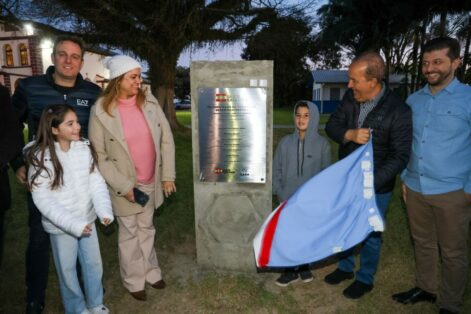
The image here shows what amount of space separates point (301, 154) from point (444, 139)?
48.8 inches

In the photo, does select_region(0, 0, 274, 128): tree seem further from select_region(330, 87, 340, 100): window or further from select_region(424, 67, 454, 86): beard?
select_region(330, 87, 340, 100): window

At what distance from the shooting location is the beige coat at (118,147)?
119 inches

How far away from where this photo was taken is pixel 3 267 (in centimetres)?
405

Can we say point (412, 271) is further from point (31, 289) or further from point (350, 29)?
point (350, 29)

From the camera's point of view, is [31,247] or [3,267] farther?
[3,267]

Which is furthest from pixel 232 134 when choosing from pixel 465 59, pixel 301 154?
pixel 465 59

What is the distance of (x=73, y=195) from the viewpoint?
8.74ft

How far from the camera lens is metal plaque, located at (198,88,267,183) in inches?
135

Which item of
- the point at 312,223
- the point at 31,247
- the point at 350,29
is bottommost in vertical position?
the point at 31,247

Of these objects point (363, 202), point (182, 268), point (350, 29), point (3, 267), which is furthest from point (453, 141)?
point (350, 29)

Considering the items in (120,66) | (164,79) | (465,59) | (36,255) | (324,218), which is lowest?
(36,255)

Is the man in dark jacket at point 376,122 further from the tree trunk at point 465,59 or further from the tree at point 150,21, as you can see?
the tree trunk at point 465,59

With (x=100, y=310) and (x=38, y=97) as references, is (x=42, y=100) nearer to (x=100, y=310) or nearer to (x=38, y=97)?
(x=38, y=97)

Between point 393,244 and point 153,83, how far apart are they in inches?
527
